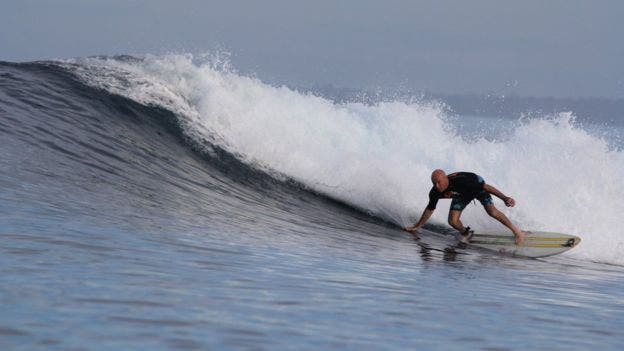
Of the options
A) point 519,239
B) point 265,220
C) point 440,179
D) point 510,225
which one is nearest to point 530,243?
point 519,239

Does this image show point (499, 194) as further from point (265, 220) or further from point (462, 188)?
point (265, 220)

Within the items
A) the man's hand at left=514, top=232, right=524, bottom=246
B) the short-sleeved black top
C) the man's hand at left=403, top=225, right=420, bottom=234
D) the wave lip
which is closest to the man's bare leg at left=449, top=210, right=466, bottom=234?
the short-sleeved black top

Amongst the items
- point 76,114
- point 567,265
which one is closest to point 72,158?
point 76,114

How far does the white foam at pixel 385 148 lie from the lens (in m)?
15.3

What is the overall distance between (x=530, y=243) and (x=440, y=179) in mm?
1670

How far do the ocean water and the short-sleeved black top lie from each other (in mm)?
753

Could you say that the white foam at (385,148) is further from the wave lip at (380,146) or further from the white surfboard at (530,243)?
the white surfboard at (530,243)

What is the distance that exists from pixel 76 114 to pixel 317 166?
4.80 meters

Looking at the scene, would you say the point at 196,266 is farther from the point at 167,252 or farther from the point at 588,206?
the point at 588,206

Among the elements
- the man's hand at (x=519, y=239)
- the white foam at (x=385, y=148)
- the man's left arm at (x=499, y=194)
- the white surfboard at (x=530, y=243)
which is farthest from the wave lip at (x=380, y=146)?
the man's left arm at (x=499, y=194)

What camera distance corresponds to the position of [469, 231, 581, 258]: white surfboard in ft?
40.0

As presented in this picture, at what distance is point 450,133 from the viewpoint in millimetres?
20734

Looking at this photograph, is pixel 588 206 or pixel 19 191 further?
pixel 588 206

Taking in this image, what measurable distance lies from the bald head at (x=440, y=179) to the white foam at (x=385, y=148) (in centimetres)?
200
